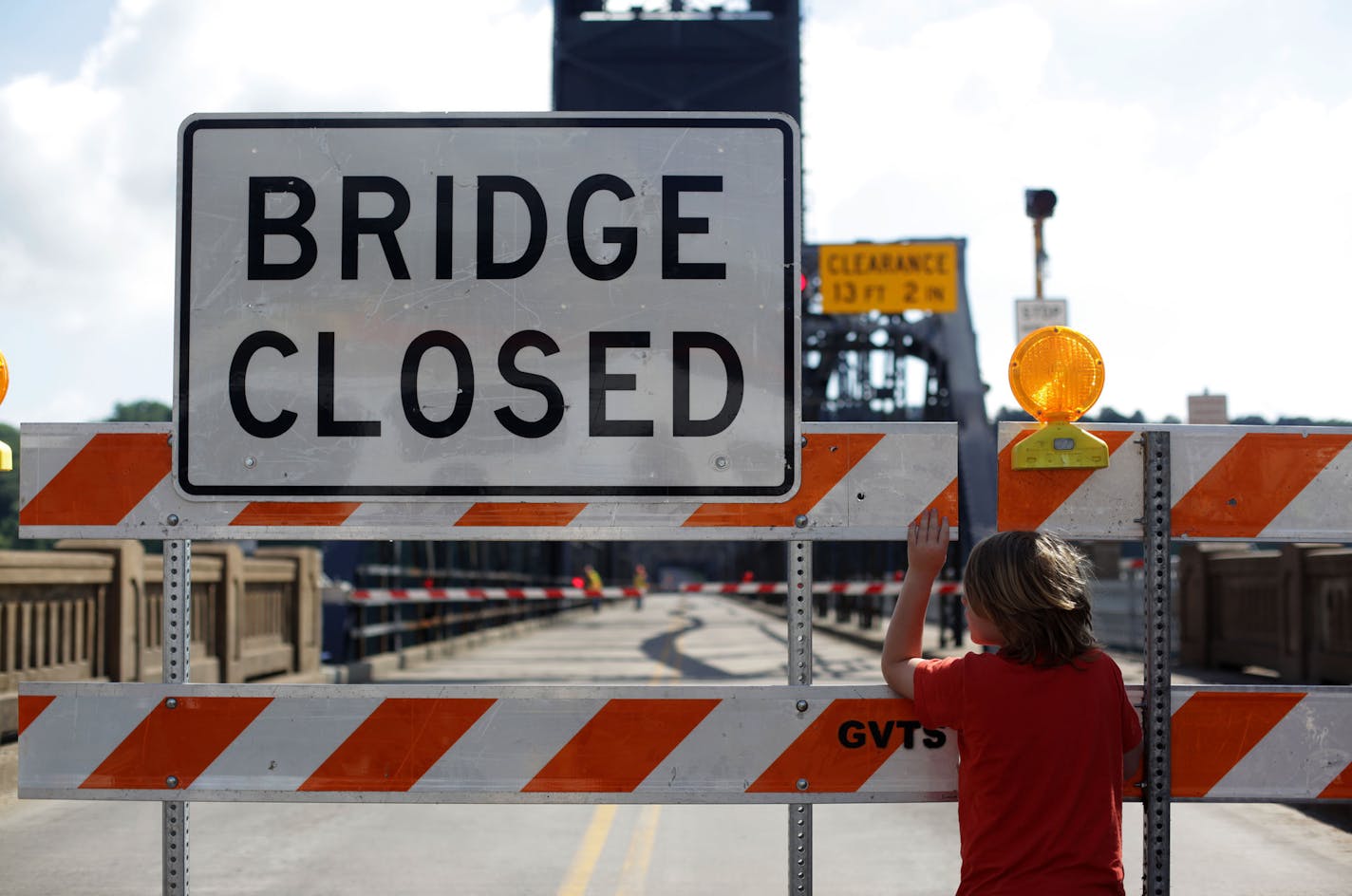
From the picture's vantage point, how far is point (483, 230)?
10.3 feet

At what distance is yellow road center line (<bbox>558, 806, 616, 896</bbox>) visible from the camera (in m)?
6.00

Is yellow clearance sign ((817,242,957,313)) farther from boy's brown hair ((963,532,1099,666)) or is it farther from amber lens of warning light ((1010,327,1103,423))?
boy's brown hair ((963,532,1099,666))

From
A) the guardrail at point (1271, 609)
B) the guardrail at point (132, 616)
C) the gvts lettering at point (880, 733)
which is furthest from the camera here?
the guardrail at point (1271, 609)

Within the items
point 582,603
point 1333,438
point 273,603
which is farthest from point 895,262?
point 582,603

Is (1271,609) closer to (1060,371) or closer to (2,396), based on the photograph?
(1060,371)

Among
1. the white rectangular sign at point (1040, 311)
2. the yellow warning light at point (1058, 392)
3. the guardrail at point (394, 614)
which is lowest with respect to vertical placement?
the guardrail at point (394, 614)

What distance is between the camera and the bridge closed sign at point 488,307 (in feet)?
10.1

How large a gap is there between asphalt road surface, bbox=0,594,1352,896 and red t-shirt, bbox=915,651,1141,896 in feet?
11.1

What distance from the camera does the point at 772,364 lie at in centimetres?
310

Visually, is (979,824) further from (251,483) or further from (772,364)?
(251,483)

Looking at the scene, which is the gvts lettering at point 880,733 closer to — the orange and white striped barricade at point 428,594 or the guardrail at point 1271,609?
the guardrail at point 1271,609

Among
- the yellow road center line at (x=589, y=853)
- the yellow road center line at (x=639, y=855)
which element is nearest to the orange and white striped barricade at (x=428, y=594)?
the yellow road center line at (x=589, y=853)

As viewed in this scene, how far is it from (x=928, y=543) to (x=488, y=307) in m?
1.18

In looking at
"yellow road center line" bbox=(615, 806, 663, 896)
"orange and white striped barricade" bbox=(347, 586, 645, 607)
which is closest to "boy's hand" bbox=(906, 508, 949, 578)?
"yellow road center line" bbox=(615, 806, 663, 896)
